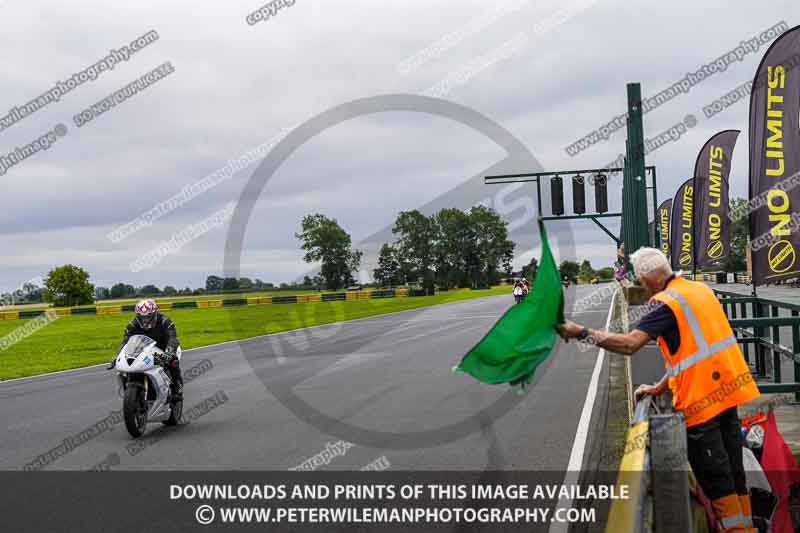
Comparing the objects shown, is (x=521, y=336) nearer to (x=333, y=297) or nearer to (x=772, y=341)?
(x=772, y=341)

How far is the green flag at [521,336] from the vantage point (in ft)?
12.7

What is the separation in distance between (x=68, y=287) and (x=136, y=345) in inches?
4051

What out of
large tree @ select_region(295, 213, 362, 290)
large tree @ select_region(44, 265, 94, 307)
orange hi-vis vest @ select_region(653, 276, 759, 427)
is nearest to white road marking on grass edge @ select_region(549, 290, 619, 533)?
orange hi-vis vest @ select_region(653, 276, 759, 427)

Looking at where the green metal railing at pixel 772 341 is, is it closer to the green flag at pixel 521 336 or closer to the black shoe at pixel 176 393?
the green flag at pixel 521 336

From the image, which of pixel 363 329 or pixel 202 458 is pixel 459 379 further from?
pixel 363 329

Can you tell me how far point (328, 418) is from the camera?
1036 centimetres

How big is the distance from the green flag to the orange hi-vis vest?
97cm

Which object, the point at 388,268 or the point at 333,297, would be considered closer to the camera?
the point at 333,297

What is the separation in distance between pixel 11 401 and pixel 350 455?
8753 millimetres

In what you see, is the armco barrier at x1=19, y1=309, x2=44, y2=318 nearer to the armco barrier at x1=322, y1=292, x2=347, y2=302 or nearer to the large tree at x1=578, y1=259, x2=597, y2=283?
the armco barrier at x1=322, y1=292, x2=347, y2=302

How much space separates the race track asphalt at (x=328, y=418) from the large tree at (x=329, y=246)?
48.9 metres

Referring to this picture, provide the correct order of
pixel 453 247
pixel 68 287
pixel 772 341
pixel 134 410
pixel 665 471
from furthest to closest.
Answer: pixel 453 247 → pixel 68 287 → pixel 772 341 → pixel 134 410 → pixel 665 471

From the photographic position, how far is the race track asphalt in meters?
8.05

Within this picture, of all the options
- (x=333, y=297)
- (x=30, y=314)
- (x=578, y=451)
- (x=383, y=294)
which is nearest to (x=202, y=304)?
(x=333, y=297)
